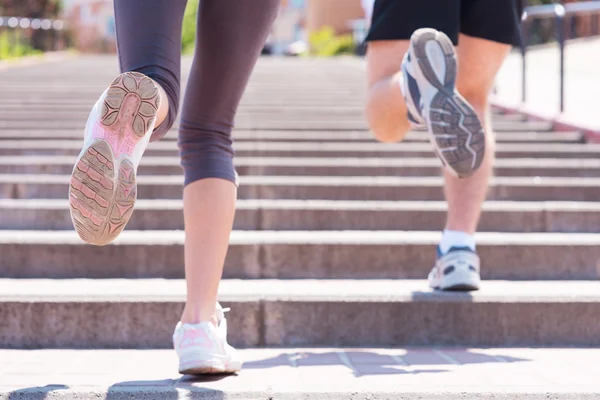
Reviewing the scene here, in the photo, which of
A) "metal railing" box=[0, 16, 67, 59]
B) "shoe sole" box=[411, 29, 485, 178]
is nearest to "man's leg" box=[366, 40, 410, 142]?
"shoe sole" box=[411, 29, 485, 178]

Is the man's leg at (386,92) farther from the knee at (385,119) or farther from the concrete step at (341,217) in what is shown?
the concrete step at (341,217)

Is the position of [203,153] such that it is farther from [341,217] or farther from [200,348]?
[341,217]

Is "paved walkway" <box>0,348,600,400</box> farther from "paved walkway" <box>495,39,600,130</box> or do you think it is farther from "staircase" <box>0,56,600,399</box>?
"paved walkway" <box>495,39,600,130</box>

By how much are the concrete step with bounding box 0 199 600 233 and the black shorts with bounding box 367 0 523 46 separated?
1197mm

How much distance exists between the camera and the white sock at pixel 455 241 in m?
2.85

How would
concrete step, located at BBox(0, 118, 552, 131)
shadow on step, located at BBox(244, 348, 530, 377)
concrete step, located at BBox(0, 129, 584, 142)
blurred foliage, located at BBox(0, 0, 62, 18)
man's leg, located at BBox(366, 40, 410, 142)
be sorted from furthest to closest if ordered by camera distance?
1. blurred foliage, located at BBox(0, 0, 62, 18)
2. concrete step, located at BBox(0, 118, 552, 131)
3. concrete step, located at BBox(0, 129, 584, 142)
4. man's leg, located at BBox(366, 40, 410, 142)
5. shadow on step, located at BBox(244, 348, 530, 377)

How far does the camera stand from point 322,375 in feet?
7.75

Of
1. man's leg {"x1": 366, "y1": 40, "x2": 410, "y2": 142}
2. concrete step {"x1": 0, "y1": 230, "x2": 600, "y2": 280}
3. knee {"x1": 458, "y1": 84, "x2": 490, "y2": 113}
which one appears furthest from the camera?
concrete step {"x1": 0, "y1": 230, "x2": 600, "y2": 280}

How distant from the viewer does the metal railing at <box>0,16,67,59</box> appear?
14.0m

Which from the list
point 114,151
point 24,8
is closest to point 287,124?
point 114,151

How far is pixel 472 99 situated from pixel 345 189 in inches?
61.7

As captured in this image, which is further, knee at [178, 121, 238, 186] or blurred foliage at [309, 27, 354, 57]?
blurred foliage at [309, 27, 354, 57]

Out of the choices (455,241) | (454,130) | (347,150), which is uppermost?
(347,150)

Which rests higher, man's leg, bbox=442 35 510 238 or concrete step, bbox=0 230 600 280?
man's leg, bbox=442 35 510 238
